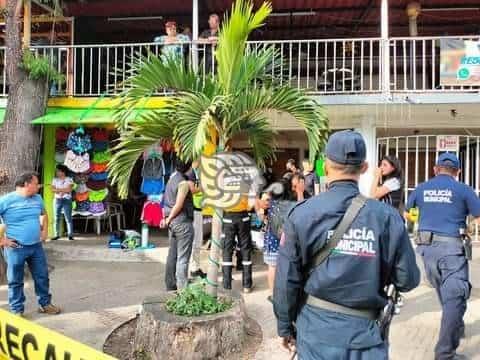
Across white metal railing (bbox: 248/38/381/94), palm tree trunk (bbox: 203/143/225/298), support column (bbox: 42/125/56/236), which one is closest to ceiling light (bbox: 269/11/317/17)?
white metal railing (bbox: 248/38/381/94)

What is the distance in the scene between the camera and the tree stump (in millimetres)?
4094

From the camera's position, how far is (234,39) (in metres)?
4.41

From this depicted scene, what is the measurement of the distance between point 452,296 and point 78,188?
7.15 meters

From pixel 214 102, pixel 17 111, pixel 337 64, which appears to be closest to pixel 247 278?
pixel 214 102

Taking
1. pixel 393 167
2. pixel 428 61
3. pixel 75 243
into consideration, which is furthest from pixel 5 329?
pixel 428 61

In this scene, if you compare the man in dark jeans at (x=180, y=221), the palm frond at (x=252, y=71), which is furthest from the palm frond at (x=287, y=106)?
the man in dark jeans at (x=180, y=221)

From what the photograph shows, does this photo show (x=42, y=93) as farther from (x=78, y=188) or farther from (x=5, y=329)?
(x=5, y=329)

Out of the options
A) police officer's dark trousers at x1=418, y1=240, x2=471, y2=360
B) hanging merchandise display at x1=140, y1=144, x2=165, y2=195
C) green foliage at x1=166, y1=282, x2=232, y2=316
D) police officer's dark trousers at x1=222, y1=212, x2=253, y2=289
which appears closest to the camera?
police officer's dark trousers at x1=418, y1=240, x2=471, y2=360

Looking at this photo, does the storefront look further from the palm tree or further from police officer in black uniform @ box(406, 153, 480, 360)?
police officer in black uniform @ box(406, 153, 480, 360)

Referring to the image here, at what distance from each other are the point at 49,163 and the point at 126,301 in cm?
445

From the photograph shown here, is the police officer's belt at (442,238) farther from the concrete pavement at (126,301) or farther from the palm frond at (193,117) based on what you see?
the palm frond at (193,117)

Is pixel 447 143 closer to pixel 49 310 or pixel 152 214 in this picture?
pixel 152 214

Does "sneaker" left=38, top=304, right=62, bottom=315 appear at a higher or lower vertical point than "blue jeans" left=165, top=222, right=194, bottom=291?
lower

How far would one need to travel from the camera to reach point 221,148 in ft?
15.4
